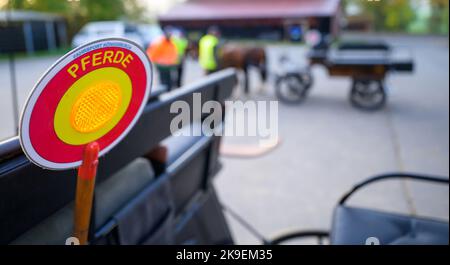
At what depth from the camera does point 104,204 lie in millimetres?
1278

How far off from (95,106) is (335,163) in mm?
4162

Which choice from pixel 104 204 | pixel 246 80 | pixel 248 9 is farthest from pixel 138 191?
pixel 248 9

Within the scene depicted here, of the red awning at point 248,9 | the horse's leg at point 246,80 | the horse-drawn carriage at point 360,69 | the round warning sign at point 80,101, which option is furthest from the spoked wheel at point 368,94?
the red awning at point 248,9

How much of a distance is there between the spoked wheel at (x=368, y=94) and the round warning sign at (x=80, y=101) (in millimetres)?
7279

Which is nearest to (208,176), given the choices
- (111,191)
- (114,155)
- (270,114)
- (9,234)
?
(111,191)

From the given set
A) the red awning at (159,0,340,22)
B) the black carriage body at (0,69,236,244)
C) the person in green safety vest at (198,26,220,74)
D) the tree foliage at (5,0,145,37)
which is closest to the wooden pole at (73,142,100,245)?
the black carriage body at (0,69,236,244)

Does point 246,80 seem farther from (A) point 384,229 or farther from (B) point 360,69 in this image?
(A) point 384,229

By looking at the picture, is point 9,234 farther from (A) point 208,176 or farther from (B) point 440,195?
(B) point 440,195

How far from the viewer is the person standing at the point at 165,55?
848 centimetres

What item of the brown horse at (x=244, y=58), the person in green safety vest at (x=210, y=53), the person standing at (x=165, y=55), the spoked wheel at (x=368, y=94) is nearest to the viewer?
the spoked wheel at (x=368, y=94)

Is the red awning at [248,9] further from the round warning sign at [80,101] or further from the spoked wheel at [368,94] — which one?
the round warning sign at [80,101]

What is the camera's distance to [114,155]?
1143 millimetres

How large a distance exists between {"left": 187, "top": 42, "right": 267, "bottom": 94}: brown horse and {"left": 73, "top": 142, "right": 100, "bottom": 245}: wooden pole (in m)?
8.57
